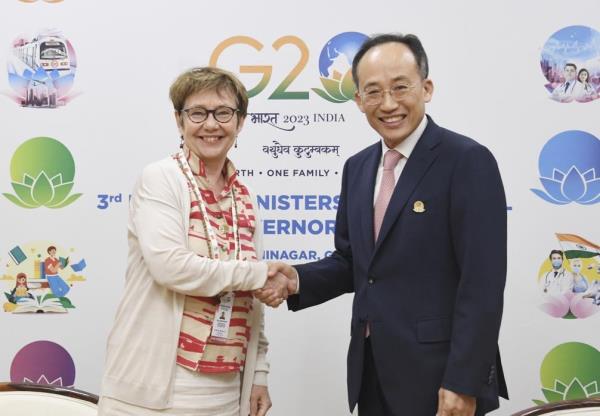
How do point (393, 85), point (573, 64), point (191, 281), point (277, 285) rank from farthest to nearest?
point (573, 64), point (277, 285), point (393, 85), point (191, 281)

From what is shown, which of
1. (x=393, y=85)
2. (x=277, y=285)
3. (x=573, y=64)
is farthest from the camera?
(x=573, y=64)

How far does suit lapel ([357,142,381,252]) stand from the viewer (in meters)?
1.71

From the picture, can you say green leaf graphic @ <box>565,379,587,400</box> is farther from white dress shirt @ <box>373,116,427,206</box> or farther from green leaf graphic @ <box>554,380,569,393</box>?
white dress shirt @ <box>373,116,427,206</box>

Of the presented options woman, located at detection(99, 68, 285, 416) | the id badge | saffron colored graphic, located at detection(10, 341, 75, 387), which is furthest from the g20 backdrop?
the id badge

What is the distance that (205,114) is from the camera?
68.3 inches

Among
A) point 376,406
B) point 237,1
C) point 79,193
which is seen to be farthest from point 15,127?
point 376,406

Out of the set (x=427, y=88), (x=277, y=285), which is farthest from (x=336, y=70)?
(x=277, y=285)

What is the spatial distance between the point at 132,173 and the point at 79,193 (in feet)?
0.77

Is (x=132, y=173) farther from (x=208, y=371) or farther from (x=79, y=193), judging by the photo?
(x=208, y=371)

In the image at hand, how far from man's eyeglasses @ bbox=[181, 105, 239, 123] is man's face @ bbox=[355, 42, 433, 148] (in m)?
0.39

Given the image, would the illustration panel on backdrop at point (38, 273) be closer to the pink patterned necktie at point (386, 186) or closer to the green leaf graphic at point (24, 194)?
the green leaf graphic at point (24, 194)

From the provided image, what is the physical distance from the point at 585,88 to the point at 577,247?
0.66 metres

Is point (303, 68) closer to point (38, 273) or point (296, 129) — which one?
point (296, 129)

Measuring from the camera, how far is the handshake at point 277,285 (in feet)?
5.90
